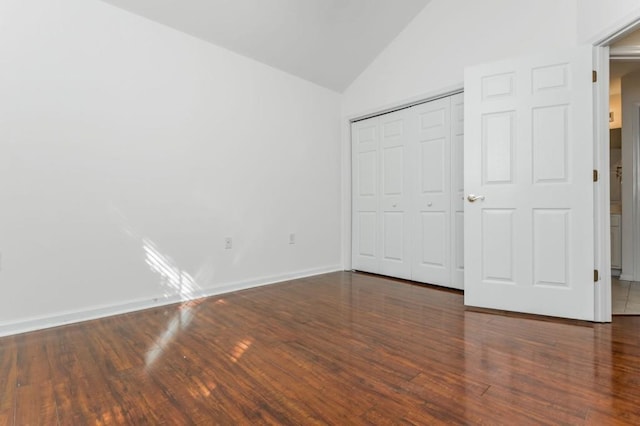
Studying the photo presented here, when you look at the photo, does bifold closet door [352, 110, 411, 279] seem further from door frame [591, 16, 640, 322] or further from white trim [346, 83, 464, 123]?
door frame [591, 16, 640, 322]

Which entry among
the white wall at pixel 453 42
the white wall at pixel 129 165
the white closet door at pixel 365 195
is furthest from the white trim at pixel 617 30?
the white wall at pixel 129 165

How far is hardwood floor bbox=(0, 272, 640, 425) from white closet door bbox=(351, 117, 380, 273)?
1703 mm

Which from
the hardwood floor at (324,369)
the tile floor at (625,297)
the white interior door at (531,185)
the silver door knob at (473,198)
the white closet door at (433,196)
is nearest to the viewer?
the hardwood floor at (324,369)

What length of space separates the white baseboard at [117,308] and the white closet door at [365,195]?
43.9 inches

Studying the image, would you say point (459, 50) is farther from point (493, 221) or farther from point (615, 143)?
point (615, 143)

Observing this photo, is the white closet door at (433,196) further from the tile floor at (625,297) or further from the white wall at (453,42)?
the tile floor at (625,297)

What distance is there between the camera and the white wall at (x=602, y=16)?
2.23 meters

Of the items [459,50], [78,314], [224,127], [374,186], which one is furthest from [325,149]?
[78,314]

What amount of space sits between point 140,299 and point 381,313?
2148 mm

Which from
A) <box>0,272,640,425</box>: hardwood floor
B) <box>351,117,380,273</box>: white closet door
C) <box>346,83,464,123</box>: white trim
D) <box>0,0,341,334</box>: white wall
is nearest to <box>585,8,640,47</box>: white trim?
<box>346,83,464,123</box>: white trim

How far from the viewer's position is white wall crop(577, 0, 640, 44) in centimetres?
223

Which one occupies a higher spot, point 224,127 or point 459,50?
point 459,50

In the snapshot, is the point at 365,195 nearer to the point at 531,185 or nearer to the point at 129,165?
the point at 531,185

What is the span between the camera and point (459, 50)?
11.4ft
